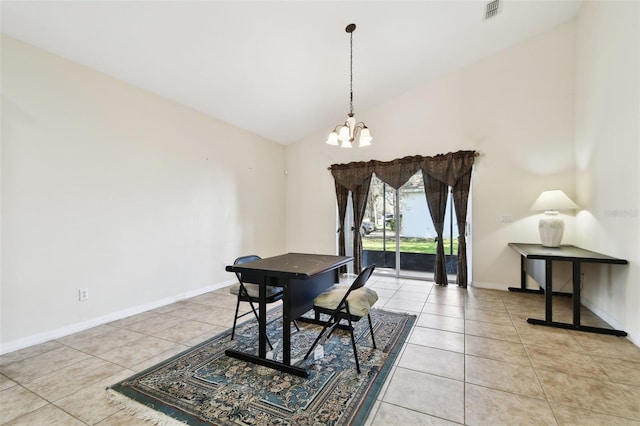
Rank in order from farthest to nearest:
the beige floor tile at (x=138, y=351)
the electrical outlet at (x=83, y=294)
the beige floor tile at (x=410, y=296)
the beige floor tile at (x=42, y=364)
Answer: the beige floor tile at (x=410, y=296), the electrical outlet at (x=83, y=294), the beige floor tile at (x=138, y=351), the beige floor tile at (x=42, y=364)

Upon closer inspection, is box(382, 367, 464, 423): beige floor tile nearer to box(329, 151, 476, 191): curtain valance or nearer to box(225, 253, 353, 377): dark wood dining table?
box(225, 253, 353, 377): dark wood dining table

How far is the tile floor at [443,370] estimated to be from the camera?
1.64 m

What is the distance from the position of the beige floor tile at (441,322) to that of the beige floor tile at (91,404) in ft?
8.74

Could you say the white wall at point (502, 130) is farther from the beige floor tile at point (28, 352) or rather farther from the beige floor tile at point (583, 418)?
the beige floor tile at point (28, 352)

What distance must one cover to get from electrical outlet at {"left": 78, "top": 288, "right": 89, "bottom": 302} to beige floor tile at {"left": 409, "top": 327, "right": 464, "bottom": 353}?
10.7ft

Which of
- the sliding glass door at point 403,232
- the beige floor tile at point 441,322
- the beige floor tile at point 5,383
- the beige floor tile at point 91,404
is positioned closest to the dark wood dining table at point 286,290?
the beige floor tile at point 91,404

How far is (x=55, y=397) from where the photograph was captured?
1.80 metres

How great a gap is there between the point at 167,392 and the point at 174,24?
121 inches

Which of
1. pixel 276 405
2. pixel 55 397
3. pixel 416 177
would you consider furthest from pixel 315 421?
pixel 416 177

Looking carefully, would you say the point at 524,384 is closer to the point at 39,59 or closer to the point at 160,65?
the point at 160,65

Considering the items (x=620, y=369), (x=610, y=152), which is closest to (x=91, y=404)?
(x=620, y=369)

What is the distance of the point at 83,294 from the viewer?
2.88 meters

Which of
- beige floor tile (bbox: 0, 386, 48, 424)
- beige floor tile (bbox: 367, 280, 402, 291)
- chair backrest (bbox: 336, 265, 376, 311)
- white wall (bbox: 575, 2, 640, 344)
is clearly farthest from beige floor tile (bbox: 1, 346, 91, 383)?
white wall (bbox: 575, 2, 640, 344)

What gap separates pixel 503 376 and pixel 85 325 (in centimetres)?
381
